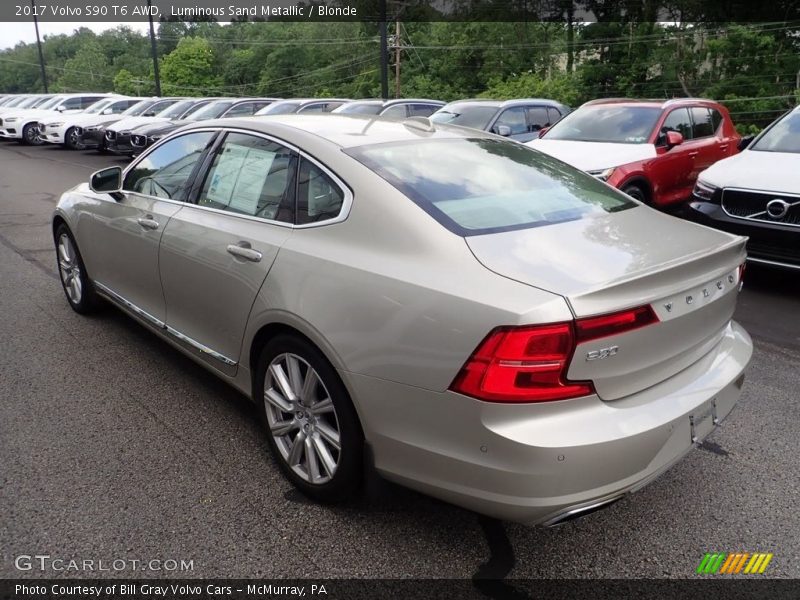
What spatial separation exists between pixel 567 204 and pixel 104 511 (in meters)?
Result: 2.37

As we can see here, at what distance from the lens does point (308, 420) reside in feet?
9.07

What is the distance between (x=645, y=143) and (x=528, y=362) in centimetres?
672

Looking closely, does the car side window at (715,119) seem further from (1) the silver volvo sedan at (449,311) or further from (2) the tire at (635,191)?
(1) the silver volvo sedan at (449,311)

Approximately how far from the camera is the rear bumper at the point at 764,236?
17.4ft

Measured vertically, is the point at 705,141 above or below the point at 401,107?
below

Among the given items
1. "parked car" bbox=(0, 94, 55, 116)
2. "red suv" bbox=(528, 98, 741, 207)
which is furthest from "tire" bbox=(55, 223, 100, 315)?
"parked car" bbox=(0, 94, 55, 116)

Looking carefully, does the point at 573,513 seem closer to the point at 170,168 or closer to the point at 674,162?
the point at 170,168

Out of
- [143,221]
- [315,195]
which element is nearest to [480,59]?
[143,221]

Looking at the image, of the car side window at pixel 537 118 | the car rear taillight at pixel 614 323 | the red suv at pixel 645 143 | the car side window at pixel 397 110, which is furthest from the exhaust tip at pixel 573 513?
the car side window at pixel 397 110

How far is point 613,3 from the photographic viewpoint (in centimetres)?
3906

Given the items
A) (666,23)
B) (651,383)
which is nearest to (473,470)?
(651,383)

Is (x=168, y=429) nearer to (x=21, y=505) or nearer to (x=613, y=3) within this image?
(x=21, y=505)

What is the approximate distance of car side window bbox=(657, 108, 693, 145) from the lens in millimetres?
8148

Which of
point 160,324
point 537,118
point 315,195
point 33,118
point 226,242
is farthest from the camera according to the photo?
point 33,118
